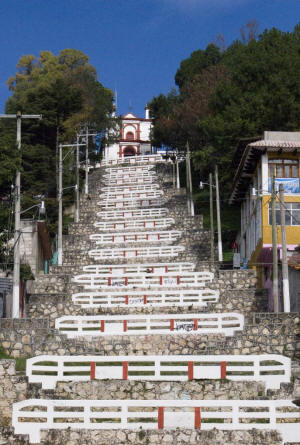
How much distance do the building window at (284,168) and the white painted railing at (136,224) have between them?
553 inches

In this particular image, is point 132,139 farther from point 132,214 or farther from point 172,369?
point 172,369

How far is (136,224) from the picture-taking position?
5238cm

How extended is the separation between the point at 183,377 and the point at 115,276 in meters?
16.3

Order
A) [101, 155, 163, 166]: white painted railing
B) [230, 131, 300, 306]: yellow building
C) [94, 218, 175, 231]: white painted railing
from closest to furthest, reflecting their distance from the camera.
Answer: [230, 131, 300, 306]: yellow building < [94, 218, 175, 231]: white painted railing < [101, 155, 163, 166]: white painted railing

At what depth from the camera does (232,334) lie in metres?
24.9

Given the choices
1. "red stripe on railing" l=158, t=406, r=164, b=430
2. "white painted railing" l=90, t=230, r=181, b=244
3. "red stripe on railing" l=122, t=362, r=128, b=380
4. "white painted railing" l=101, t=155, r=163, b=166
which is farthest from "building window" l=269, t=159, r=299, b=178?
"white painted railing" l=101, t=155, r=163, b=166

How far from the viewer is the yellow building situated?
36.2 metres

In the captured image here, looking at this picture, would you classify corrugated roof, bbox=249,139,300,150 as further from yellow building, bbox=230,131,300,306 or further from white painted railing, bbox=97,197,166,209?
white painted railing, bbox=97,197,166,209

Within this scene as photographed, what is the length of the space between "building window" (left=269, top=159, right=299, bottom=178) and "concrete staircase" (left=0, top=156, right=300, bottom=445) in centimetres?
570

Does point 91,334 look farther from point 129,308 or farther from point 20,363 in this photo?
point 129,308

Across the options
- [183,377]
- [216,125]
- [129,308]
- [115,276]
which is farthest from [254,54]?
[183,377]

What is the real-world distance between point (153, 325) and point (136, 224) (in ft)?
88.1

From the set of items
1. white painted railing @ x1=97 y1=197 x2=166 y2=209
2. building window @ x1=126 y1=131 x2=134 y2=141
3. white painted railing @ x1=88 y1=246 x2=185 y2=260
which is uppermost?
building window @ x1=126 y1=131 x2=134 y2=141

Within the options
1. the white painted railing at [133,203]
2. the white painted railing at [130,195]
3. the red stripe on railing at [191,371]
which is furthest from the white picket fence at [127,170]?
the red stripe on railing at [191,371]
